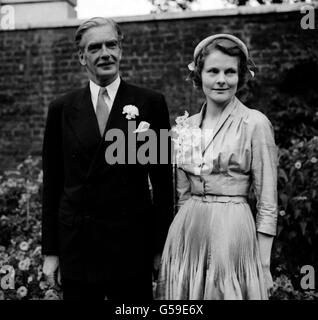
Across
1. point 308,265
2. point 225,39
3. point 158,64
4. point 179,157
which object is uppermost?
point 158,64

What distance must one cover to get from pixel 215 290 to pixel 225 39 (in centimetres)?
115

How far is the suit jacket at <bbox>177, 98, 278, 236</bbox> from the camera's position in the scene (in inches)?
104

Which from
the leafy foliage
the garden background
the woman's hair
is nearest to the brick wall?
the garden background

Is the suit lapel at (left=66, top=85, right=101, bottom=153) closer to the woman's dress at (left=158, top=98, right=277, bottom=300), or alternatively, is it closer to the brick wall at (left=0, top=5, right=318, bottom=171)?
the woman's dress at (left=158, top=98, right=277, bottom=300)

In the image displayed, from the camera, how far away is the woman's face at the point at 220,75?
8.84ft

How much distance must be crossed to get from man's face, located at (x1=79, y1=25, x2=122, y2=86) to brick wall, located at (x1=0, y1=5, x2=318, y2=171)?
165 inches

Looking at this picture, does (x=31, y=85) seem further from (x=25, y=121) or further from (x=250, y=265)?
(x=250, y=265)

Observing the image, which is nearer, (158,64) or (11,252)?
(11,252)

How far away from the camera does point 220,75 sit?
8.83ft

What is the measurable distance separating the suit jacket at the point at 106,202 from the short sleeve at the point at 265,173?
0.48m

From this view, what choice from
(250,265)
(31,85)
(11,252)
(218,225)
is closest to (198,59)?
(218,225)

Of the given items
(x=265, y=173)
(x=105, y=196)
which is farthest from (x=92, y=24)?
(x=265, y=173)

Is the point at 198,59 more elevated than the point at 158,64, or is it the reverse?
the point at 158,64
